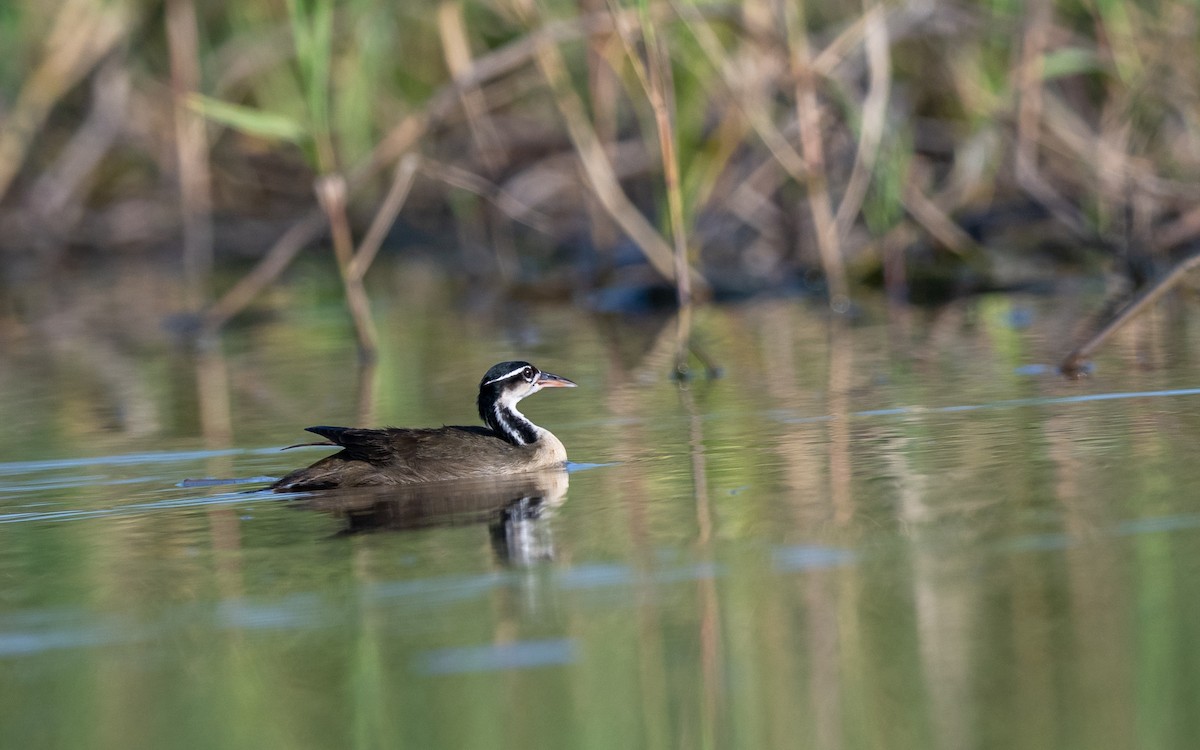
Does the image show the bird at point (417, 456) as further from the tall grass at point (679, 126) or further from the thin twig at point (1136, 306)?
the thin twig at point (1136, 306)

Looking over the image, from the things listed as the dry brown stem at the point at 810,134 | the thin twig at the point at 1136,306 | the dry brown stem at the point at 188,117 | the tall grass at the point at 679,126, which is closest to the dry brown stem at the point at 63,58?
the tall grass at the point at 679,126

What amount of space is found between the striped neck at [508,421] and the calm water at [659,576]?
29 cm

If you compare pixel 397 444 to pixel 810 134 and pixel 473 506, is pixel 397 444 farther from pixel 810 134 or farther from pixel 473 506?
pixel 810 134

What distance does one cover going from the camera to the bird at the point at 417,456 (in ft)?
23.0

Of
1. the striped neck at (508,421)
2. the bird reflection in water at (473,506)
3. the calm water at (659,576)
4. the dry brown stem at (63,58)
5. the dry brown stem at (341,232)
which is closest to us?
the calm water at (659,576)

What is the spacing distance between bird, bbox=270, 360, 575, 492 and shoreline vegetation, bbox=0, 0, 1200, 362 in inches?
81.4

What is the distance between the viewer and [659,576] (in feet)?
16.9

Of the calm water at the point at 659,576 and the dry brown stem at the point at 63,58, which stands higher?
the dry brown stem at the point at 63,58

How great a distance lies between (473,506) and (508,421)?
116cm

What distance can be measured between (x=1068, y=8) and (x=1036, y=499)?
9373mm

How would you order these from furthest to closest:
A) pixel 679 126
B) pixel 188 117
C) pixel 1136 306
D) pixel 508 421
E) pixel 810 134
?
pixel 188 117
pixel 810 134
pixel 679 126
pixel 1136 306
pixel 508 421

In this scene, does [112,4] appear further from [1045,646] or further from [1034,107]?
[1045,646]

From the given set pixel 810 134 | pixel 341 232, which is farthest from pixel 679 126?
pixel 341 232

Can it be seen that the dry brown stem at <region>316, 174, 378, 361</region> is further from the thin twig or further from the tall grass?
→ the thin twig
